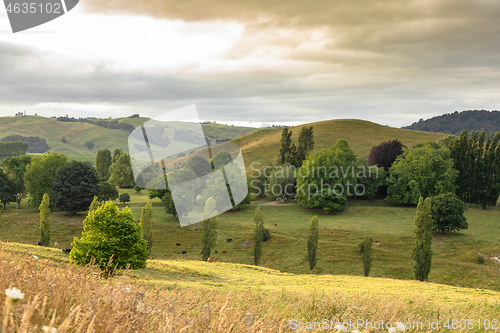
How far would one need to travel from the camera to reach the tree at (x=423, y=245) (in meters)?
37.7

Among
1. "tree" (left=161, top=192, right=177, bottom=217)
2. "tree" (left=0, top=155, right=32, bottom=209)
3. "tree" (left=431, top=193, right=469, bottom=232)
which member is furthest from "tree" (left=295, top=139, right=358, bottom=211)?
"tree" (left=0, top=155, right=32, bottom=209)

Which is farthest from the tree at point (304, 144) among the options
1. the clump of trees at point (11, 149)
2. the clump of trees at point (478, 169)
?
the clump of trees at point (11, 149)

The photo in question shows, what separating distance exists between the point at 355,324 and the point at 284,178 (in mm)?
76779

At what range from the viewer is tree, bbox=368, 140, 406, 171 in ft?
300

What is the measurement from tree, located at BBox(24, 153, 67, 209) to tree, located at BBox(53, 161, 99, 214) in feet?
14.7

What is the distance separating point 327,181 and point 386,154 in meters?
27.0

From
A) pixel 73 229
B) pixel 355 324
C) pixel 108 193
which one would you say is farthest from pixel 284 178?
pixel 355 324

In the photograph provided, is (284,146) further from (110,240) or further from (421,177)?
(110,240)

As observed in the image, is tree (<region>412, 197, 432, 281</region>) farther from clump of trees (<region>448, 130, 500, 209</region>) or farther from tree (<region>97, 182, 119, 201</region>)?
tree (<region>97, 182, 119, 201</region>)

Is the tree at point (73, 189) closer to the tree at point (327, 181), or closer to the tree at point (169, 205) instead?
the tree at point (169, 205)

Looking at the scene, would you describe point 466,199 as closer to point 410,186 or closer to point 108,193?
point 410,186

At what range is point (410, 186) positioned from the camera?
248 ft

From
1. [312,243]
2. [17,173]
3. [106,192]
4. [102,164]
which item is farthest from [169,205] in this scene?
[102,164]

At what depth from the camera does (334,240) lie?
5406 cm
